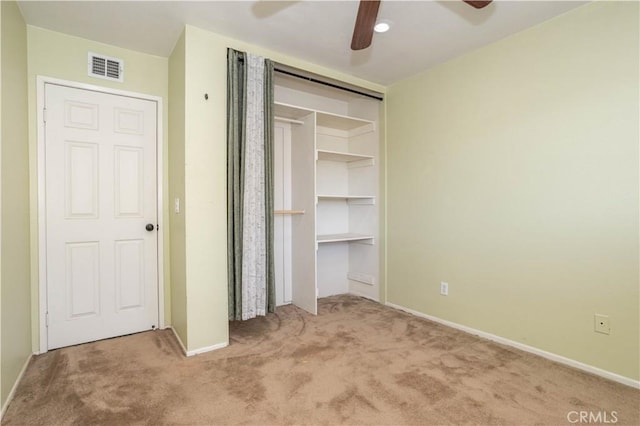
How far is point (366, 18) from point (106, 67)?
2.19 metres

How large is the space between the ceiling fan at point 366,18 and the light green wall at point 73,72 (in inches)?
73.7

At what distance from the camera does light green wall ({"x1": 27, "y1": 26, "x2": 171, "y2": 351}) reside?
240cm

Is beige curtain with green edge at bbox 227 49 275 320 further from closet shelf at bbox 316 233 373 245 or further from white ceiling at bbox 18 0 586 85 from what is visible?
closet shelf at bbox 316 233 373 245

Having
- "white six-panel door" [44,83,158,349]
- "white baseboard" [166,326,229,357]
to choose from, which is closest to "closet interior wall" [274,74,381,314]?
"white baseboard" [166,326,229,357]

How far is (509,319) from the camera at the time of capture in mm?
2572

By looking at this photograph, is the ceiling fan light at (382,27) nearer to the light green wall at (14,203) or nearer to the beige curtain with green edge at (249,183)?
the beige curtain with green edge at (249,183)

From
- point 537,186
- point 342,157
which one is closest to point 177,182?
point 342,157

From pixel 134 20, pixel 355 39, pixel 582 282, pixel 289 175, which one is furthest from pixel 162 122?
pixel 582 282

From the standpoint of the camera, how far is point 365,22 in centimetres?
173

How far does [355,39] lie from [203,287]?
1978 mm

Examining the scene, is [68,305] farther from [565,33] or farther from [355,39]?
[565,33]

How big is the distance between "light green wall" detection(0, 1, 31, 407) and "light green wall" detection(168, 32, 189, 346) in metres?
0.95

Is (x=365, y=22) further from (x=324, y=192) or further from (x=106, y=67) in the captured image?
(x=324, y=192)

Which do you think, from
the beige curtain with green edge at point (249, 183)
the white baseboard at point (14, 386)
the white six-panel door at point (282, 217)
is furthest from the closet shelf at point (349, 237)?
the white baseboard at point (14, 386)
